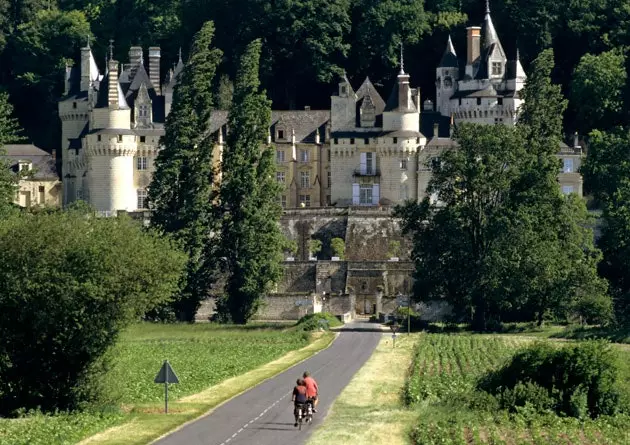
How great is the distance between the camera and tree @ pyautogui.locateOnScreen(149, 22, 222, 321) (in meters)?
94.6

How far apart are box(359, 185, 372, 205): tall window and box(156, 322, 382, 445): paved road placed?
4310 cm

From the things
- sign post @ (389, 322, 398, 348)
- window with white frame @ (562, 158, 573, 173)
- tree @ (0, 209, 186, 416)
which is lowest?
sign post @ (389, 322, 398, 348)

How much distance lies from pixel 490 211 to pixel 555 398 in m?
37.7

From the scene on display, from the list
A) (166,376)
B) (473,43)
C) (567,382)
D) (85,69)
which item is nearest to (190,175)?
(473,43)

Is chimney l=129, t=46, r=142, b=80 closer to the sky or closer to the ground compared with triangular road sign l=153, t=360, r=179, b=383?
closer to the sky

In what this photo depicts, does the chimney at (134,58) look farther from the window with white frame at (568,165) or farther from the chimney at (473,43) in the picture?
the window with white frame at (568,165)

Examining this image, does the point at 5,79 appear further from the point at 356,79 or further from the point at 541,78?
the point at 541,78

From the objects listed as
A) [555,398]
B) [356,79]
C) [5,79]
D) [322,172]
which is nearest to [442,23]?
[356,79]

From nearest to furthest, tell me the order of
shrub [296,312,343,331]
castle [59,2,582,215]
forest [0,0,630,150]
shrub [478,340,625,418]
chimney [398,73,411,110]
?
1. shrub [478,340,625,418]
2. shrub [296,312,343,331]
3. chimney [398,73,411,110]
4. castle [59,2,582,215]
5. forest [0,0,630,150]

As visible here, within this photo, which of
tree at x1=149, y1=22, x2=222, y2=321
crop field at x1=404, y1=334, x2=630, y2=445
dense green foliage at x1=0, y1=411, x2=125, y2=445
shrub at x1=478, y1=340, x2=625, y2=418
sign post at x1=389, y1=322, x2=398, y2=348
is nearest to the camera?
dense green foliage at x1=0, y1=411, x2=125, y2=445

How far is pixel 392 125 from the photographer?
374 feet

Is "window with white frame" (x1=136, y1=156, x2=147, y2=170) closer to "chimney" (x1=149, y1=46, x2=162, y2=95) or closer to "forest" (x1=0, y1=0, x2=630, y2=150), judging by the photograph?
"chimney" (x1=149, y1=46, x2=162, y2=95)

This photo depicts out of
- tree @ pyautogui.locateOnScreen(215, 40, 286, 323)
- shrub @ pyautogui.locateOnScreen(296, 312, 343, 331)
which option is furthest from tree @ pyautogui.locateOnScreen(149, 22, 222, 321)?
shrub @ pyautogui.locateOnScreen(296, 312, 343, 331)

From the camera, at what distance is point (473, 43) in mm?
119750
